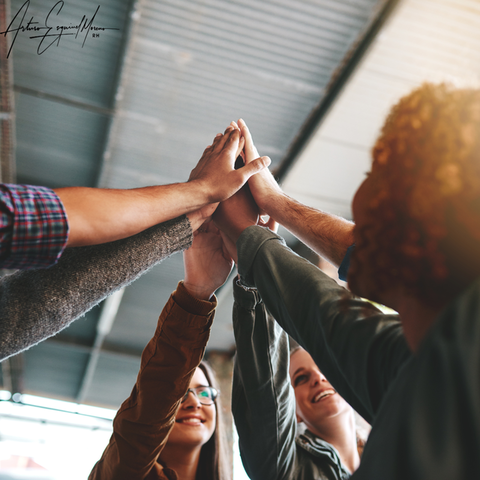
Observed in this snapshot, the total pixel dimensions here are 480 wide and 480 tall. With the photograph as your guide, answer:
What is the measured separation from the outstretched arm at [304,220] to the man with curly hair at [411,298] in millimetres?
345

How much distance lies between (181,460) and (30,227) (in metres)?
1.36

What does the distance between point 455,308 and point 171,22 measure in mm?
2956

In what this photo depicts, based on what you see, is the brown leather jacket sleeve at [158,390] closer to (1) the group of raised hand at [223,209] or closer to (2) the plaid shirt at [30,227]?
(1) the group of raised hand at [223,209]

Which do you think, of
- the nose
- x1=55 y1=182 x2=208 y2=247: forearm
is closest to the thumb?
x1=55 y1=182 x2=208 y2=247: forearm

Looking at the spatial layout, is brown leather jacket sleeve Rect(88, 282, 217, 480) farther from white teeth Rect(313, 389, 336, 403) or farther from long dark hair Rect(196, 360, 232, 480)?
white teeth Rect(313, 389, 336, 403)

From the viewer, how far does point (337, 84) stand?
3150 mm

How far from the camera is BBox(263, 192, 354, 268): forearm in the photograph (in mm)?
1448

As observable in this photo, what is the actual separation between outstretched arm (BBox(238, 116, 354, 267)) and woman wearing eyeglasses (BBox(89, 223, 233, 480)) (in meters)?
0.25

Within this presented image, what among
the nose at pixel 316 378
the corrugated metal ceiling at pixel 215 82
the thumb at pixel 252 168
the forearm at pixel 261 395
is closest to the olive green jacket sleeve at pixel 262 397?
the forearm at pixel 261 395

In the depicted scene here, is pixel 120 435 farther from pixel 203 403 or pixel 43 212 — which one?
pixel 43 212

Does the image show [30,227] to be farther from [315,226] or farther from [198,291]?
[315,226]

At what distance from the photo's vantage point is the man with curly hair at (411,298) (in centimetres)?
42

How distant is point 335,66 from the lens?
306 cm

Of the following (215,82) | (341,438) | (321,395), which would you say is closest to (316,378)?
(321,395)
